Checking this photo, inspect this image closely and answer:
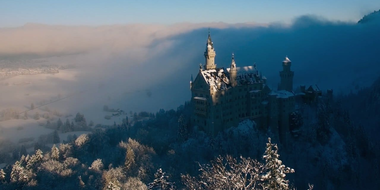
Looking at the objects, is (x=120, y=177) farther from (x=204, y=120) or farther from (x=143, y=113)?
(x=143, y=113)

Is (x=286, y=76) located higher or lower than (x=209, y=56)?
lower

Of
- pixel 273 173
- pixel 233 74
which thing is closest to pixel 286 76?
pixel 233 74

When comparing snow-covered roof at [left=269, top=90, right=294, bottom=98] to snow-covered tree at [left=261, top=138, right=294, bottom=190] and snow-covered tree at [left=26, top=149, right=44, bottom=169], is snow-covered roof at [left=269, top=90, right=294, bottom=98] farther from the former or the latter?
snow-covered tree at [left=261, top=138, right=294, bottom=190]

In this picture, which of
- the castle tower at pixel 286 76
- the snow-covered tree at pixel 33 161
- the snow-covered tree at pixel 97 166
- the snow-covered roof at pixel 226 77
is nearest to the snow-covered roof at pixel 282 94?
the snow-covered roof at pixel 226 77

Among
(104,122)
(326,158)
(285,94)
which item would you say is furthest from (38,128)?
(326,158)

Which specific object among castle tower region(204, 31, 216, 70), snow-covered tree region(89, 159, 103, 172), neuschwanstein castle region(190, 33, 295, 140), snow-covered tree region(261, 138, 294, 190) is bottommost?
snow-covered tree region(89, 159, 103, 172)

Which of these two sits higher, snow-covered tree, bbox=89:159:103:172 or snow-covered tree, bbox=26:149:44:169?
snow-covered tree, bbox=89:159:103:172

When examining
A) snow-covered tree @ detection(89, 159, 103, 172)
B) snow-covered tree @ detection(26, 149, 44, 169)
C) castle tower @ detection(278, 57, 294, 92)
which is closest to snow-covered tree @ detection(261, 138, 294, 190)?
snow-covered tree @ detection(89, 159, 103, 172)

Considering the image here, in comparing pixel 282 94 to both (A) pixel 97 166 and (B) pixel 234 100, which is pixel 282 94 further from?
(A) pixel 97 166

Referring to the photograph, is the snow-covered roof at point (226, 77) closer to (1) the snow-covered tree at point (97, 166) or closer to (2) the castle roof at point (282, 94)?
(2) the castle roof at point (282, 94)
